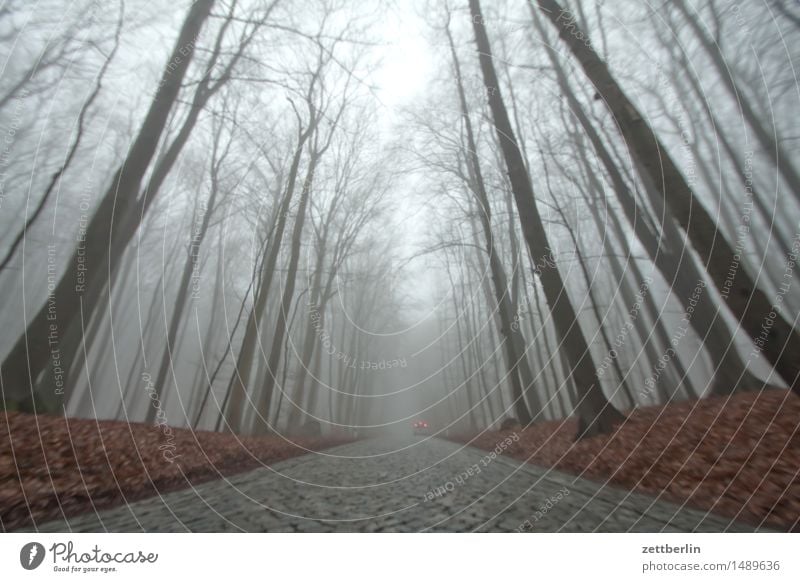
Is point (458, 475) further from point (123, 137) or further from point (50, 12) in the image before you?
point (50, 12)

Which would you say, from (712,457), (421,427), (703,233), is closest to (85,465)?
(712,457)

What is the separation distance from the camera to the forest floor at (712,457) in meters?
1.92

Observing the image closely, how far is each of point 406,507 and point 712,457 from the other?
8.09 ft

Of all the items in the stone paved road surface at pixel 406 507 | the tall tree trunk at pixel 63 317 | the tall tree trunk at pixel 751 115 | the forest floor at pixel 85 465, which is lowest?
the stone paved road surface at pixel 406 507

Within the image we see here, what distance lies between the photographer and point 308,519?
1961mm

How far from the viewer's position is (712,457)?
7.88 feet

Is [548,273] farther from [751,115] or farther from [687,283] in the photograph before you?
[751,115]

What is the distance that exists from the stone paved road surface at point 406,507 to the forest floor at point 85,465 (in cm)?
18

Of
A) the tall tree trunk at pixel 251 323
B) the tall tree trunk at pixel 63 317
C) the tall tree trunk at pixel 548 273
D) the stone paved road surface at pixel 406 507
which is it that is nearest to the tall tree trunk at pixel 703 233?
the tall tree trunk at pixel 548 273

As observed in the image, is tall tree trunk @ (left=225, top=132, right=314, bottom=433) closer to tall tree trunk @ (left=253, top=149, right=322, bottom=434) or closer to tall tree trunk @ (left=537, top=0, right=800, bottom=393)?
tall tree trunk @ (left=253, top=149, right=322, bottom=434)

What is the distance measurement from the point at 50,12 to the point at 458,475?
567cm

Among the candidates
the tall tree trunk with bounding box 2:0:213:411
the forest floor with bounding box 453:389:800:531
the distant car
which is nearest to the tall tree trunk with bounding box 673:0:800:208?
the forest floor with bounding box 453:389:800:531

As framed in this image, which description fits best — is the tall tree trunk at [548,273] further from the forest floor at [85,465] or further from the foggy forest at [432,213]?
the forest floor at [85,465]
